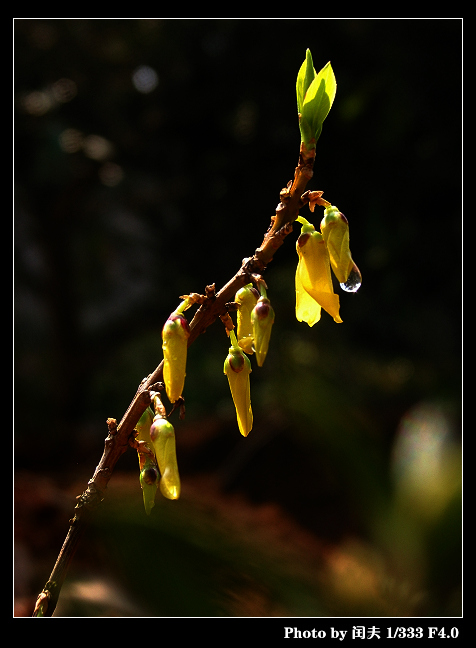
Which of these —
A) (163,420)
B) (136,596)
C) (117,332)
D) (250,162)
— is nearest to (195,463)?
(117,332)

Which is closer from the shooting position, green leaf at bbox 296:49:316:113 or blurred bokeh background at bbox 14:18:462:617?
green leaf at bbox 296:49:316:113

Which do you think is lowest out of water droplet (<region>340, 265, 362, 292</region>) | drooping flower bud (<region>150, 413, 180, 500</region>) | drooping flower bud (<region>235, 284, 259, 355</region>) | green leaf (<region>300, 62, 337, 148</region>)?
drooping flower bud (<region>150, 413, 180, 500</region>)

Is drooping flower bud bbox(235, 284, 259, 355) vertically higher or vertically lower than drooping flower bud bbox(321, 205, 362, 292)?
lower

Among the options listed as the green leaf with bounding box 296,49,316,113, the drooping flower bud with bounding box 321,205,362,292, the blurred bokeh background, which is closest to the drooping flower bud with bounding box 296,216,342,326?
the drooping flower bud with bounding box 321,205,362,292

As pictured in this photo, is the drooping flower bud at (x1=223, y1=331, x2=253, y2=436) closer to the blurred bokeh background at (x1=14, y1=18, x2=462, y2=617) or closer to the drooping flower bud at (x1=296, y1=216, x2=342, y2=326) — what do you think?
the drooping flower bud at (x1=296, y1=216, x2=342, y2=326)

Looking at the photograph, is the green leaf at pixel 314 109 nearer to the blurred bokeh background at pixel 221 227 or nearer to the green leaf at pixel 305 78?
the green leaf at pixel 305 78
